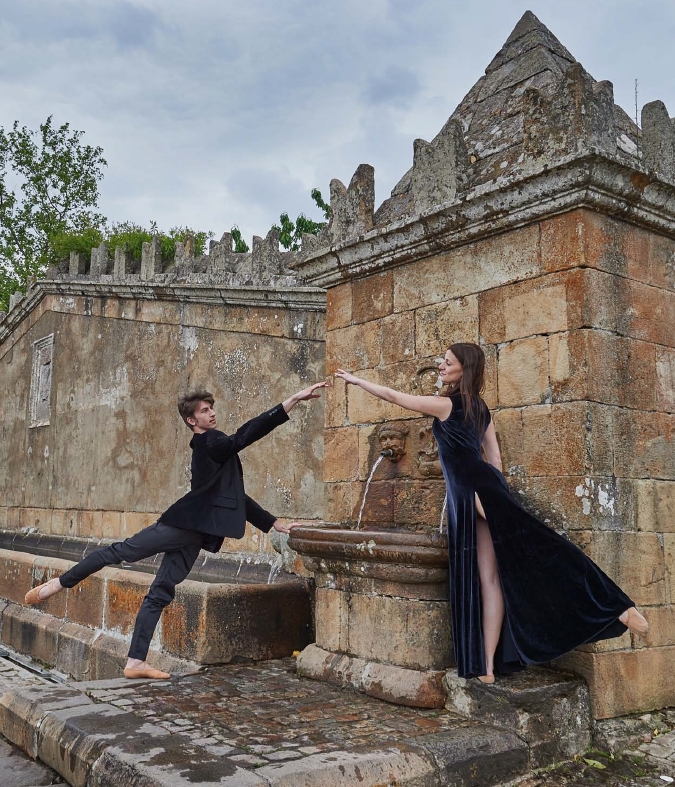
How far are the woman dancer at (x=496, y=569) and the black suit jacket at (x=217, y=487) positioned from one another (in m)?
0.99

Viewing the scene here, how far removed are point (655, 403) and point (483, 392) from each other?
840 millimetres

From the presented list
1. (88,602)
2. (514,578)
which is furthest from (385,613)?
(88,602)

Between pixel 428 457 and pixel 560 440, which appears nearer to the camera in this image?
pixel 560 440

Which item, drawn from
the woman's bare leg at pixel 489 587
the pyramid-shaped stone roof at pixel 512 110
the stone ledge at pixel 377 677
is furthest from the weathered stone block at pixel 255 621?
the pyramid-shaped stone roof at pixel 512 110

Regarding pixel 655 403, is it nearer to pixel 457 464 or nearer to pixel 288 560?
pixel 457 464

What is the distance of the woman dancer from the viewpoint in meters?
3.43

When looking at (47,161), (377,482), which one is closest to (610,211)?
(377,482)

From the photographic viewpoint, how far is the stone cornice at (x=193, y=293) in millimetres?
8141

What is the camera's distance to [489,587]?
12.0 ft

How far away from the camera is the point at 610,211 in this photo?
3.84 m

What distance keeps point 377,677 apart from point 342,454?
1.40 metres

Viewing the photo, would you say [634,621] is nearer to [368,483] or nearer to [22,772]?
[368,483]

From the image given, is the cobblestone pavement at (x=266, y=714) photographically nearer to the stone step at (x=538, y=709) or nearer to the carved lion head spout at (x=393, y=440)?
the stone step at (x=538, y=709)

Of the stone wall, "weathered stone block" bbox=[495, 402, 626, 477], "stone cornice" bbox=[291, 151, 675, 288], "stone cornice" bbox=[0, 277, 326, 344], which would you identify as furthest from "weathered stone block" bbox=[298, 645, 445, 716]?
"stone cornice" bbox=[0, 277, 326, 344]
